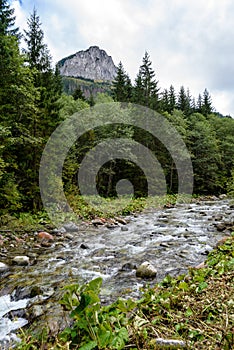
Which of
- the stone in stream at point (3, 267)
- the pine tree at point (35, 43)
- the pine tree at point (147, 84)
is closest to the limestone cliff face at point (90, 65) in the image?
the pine tree at point (147, 84)

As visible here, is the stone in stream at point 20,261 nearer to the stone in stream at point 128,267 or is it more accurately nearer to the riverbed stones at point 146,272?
the stone in stream at point 128,267

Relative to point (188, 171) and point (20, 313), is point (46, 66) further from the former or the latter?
point (188, 171)

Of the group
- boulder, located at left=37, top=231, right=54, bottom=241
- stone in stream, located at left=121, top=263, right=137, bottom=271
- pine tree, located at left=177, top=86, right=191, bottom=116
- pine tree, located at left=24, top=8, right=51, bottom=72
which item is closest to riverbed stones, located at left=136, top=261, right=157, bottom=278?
stone in stream, located at left=121, top=263, right=137, bottom=271

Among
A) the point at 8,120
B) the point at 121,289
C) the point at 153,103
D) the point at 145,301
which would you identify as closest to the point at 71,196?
the point at 8,120

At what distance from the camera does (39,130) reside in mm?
12164

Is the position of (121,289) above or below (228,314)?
below

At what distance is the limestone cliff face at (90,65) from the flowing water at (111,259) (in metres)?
155

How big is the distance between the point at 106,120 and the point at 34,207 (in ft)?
38.9

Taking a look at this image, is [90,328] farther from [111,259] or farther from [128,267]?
[111,259]

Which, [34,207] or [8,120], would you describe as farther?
[34,207]

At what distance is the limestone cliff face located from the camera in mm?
150600

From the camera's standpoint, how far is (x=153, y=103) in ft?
87.4

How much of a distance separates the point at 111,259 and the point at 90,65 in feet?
554

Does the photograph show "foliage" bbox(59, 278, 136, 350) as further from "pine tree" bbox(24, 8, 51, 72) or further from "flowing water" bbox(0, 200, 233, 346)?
"pine tree" bbox(24, 8, 51, 72)
